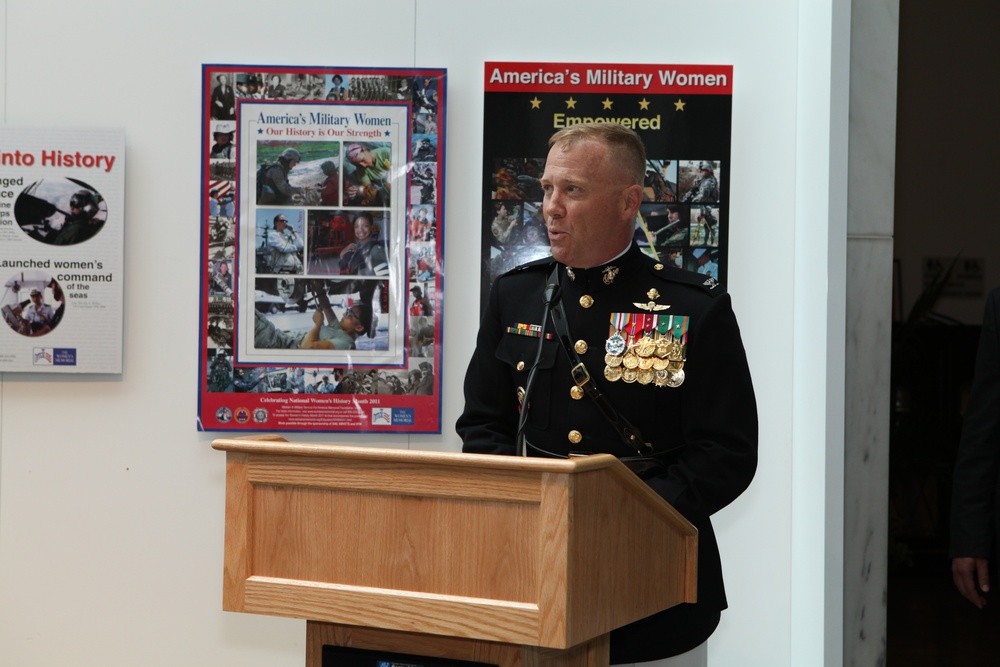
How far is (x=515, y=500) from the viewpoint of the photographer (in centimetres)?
153

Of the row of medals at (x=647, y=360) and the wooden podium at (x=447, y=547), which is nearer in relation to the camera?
the wooden podium at (x=447, y=547)

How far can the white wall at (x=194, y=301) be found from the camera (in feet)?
11.3

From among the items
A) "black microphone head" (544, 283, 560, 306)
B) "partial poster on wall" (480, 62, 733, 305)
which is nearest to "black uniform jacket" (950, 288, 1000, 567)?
"black microphone head" (544, 283, 560, 306)

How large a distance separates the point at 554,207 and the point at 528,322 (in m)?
0.30

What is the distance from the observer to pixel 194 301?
3.51 meters

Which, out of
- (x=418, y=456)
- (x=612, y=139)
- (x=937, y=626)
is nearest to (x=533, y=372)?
(x=612, y=139)

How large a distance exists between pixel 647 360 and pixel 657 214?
145 cm

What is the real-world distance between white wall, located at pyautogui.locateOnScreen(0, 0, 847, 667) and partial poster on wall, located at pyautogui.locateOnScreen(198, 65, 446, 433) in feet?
0.26

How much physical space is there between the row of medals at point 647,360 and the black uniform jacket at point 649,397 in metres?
0.02

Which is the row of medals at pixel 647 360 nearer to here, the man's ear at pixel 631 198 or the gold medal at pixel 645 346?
the gold medal at pixel 645 346

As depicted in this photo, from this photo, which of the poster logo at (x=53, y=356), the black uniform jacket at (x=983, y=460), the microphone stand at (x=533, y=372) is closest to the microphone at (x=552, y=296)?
the microphone stand at (x=533, y=372)

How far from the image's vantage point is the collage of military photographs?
136 inches

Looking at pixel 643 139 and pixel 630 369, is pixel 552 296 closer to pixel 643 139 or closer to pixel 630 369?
pixel 630 369

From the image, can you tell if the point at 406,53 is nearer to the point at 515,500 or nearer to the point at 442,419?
the point at 442,419
